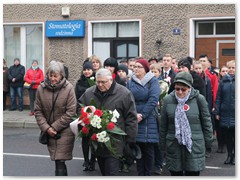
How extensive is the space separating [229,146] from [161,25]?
25.7ft

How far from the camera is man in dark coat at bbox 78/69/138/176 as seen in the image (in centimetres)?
671

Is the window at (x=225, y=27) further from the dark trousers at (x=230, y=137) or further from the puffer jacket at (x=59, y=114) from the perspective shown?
the puffer jacket at (x=59, y=114)

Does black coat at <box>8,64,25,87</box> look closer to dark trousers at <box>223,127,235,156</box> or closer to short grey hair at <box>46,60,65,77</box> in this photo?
dark trousers at <box>223,127,235,156</box>

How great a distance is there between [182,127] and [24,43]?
13829 mm

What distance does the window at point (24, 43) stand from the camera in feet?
62.5

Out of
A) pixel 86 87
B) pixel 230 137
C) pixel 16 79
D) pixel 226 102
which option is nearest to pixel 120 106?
pixel 86 87

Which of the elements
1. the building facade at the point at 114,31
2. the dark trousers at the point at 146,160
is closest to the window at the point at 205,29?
the building facade at the point at 114,31

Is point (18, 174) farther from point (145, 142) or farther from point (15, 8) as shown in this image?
point (15, 8)

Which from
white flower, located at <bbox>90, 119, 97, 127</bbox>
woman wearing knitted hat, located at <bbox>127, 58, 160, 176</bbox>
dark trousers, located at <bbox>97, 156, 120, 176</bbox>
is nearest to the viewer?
white flower, located at <bbox>90, 119, 97, 127</bbox>

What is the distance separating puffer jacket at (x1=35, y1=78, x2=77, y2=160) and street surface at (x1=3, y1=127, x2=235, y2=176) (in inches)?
60.2

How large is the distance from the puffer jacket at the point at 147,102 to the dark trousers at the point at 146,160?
0.47 feet

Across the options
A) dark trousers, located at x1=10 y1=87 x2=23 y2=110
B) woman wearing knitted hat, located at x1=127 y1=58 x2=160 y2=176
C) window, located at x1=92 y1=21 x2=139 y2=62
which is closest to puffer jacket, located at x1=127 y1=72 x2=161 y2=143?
woman wearing knitted hat, located at x1=127 y1=58 x2=160 y2=176

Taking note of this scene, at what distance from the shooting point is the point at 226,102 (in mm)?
9578

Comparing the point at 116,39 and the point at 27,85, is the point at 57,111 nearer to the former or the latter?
the point at 27,85
